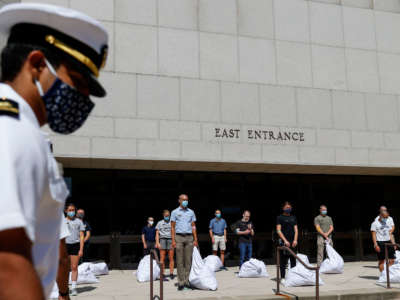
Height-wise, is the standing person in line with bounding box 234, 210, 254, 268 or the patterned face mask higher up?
the patterned face mask

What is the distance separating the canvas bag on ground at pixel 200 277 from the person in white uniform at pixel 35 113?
30.5 ft

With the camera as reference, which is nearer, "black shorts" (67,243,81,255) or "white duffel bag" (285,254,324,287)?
"black shorts" (67,243,81,255)

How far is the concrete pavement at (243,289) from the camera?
9375 mm

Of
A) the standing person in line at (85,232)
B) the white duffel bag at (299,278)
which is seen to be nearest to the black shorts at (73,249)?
the standing person in line at (85,232)

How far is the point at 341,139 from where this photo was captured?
15.7m

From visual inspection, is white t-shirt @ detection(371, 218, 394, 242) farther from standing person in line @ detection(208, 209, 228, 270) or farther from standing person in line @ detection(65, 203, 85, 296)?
standing person in line @ detection(65, 203, 85, 296)

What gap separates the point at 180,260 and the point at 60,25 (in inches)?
376

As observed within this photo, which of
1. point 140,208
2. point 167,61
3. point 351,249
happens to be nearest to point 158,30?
point 167,61

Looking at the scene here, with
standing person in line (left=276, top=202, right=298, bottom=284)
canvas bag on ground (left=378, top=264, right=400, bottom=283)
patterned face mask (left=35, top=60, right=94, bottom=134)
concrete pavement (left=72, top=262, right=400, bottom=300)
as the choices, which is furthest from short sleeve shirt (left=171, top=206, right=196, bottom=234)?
patterned face mask (left=35, top=60, right=94, bottom=134)

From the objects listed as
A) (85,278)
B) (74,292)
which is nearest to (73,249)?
(74,292)

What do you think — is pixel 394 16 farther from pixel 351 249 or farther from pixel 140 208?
pixel 140 208

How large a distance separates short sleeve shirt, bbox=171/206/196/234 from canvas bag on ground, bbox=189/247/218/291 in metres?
0.58

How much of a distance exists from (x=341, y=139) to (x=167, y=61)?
6.44 m

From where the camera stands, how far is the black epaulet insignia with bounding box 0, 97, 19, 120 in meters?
1.02
